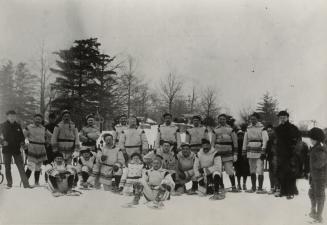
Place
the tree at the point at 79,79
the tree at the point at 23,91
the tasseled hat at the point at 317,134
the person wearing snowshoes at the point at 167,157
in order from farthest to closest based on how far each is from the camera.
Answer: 1. the tree at the point at 23,91
2. the tree at the point at 79,79
3. the person wearing snowshoes at the point at 167,157
4. the tasseled hat at the point at 317,134

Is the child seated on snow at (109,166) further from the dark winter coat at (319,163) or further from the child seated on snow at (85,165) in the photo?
the dark winter coat at (319,163)

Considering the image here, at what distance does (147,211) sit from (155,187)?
52 centimetres

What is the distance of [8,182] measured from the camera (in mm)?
7121

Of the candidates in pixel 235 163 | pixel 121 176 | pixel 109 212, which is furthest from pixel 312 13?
pixel 109 212

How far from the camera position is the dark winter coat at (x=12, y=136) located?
7137 mm

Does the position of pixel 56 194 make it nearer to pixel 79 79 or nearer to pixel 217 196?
pixel 217 196

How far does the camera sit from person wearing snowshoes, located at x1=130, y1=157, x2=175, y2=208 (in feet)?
20.1

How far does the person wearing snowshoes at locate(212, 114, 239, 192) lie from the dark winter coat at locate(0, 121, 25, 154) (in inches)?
154

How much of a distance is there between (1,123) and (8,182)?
46.3 inches

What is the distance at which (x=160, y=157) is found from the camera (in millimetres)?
6742

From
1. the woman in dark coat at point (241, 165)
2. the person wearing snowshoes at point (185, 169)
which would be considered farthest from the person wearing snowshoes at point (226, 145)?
the person wearing snowshoes at point (185, 169)

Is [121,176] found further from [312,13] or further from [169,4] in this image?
[312,13]

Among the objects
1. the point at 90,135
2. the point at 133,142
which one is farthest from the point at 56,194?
the point at 133,142

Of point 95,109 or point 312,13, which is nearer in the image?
point 312,13
